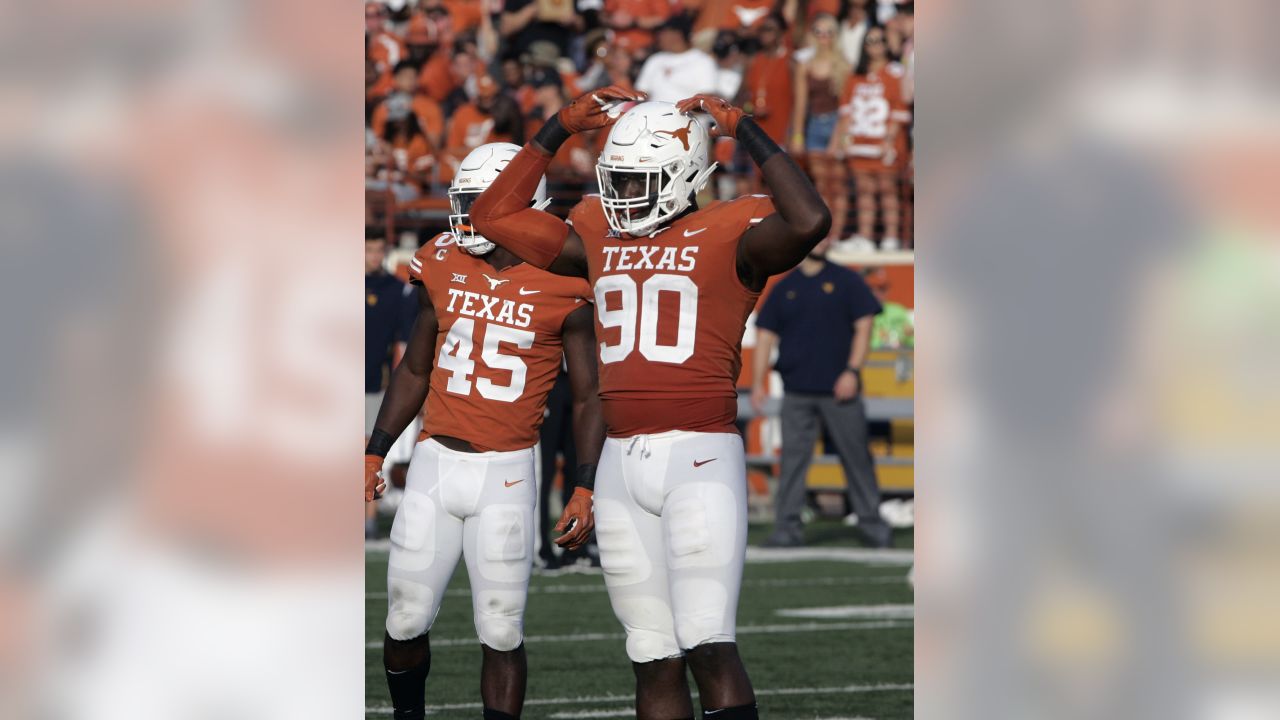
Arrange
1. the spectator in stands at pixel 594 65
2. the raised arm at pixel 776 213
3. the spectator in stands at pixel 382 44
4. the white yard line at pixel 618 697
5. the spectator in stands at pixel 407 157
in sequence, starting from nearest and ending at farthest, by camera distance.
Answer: the raised arm at pixel 776 213, the white yard line at pixel 618 697, the spectator in stands at pixel 407 157, the spectator in stands at pixel 594 65, the spectator in stands at pixel 382 44

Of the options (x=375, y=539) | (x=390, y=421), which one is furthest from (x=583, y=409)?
(x=375, y=539)

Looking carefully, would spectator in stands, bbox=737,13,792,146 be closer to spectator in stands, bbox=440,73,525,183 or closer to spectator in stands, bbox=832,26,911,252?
spectator in stands, bbox=832,26,911,252

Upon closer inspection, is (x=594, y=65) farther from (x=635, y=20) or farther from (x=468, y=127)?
(x=468, y=127)

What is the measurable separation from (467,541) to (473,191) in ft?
3.58

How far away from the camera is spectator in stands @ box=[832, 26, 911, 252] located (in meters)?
14.1

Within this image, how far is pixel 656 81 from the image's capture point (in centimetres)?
1438

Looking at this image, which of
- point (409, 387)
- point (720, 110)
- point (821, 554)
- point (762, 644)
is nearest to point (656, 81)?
point (821, 554)

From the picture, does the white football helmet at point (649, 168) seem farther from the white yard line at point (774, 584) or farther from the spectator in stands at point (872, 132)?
the spectator in stands at point (872, 132)

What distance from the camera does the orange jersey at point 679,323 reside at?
4.39 metres

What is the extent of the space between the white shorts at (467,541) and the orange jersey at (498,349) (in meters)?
0.10

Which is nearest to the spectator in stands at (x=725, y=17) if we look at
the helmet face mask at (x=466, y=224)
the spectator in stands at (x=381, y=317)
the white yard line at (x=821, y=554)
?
the spectator in stands at (x=381, y=317)

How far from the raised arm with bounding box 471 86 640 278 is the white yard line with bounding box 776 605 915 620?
4193mm
